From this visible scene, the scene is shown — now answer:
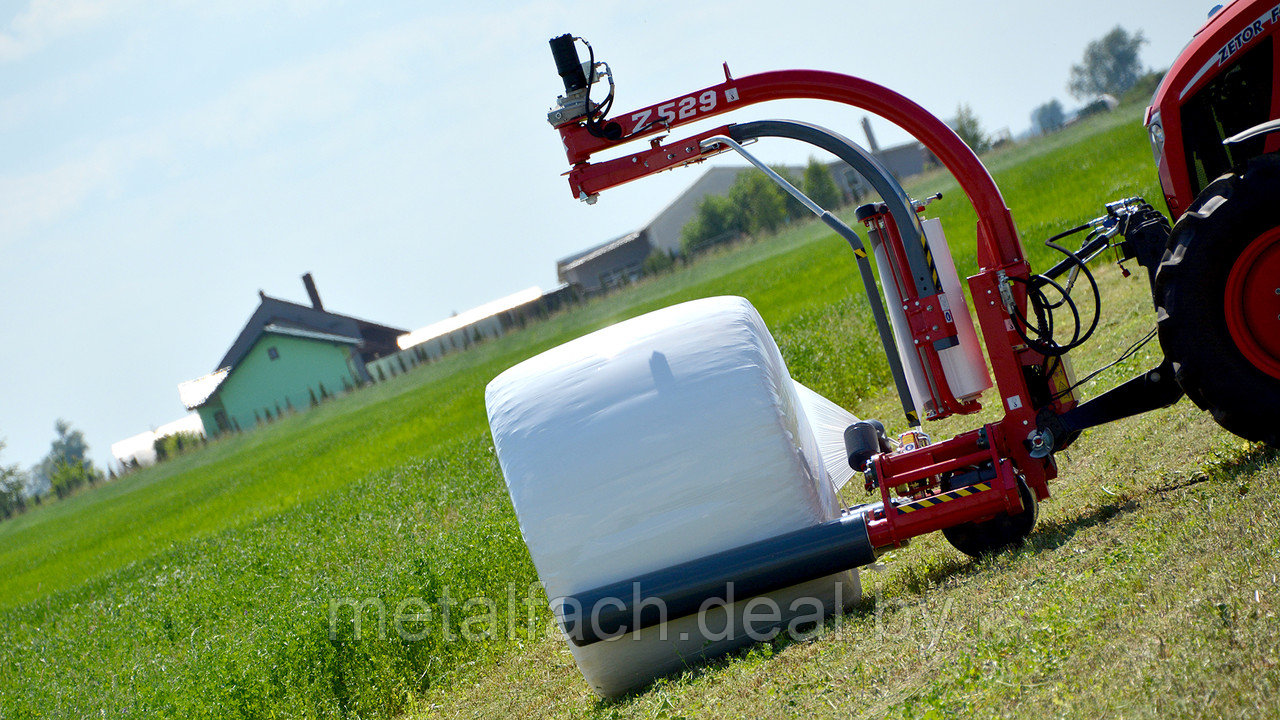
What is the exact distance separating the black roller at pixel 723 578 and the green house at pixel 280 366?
4984 centimetres

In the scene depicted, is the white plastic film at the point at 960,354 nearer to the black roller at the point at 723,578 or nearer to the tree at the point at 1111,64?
the black roller at the point at 723,578

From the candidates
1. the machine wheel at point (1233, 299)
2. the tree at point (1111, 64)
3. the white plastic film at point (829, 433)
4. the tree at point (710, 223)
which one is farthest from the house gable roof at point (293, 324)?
the tree at point (1111, 64)

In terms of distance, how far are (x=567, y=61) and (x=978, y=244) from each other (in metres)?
2.65

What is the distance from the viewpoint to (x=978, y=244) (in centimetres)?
608

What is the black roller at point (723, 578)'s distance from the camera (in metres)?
5.94

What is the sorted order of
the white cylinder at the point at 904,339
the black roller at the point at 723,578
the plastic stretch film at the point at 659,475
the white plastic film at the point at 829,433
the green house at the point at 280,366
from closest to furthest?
the black roller at the point at 723,578, the plastic stretch film at the point at 659,475, the white cylinder at the point at 904,339, the white plastic film at the point at 829,433, the green house at the point at 280,366

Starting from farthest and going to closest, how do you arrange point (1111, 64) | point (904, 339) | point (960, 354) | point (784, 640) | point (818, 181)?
1. point (1111, 64)
2. point (818, 181)
3. point (904, 339)
4. point (960, 354)
5. point (784, 640)

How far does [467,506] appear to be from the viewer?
1319cm

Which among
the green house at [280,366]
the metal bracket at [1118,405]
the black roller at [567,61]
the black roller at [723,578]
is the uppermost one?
the green house at [280,366]

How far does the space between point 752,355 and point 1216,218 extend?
2.55m

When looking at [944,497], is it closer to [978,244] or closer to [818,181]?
[978,244]

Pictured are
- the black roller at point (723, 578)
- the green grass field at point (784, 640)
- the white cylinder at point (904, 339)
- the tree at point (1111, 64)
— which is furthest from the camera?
the tree at point (1111, 64)

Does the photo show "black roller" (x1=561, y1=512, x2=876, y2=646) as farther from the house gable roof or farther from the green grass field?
the house gable roof

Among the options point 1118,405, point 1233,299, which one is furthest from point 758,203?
point 1233,299
